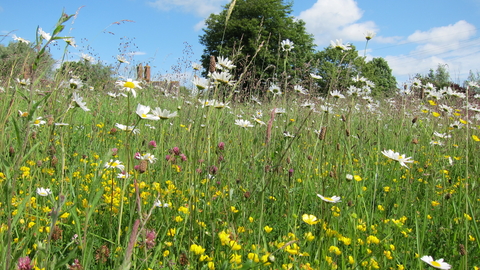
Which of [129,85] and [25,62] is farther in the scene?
[129,85]

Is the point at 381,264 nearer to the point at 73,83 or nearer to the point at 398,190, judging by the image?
the point at 398,190

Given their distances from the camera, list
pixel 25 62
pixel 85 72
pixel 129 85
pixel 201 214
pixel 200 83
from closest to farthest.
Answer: pixel 25 62 → pixel 129 85 → pixel 201 214 → pixel 200 83 → pixel 85 72

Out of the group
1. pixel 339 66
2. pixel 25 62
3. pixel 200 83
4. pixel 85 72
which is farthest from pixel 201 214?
pixel 85 72

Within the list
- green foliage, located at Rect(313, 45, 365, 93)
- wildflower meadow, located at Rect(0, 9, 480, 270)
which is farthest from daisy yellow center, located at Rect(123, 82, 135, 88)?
green foliage, located at Rect(313, 45, 365, 93)

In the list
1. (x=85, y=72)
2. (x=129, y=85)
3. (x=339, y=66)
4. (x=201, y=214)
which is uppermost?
(x=85, y=72)

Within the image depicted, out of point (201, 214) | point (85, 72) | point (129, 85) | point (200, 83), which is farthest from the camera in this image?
point (85, 72)

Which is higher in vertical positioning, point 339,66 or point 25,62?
point 339,66

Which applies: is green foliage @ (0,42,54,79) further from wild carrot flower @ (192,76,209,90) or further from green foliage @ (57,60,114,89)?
wild carrot flower @ (192,76,209,90)

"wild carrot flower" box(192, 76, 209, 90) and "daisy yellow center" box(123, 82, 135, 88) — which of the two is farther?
"wild carrot flower" box(192, 76, 209, 90)

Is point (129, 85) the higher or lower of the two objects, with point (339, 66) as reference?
lower

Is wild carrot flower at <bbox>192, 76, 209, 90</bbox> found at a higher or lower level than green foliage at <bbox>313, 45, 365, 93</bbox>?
lower

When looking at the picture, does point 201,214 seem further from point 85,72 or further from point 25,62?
point 85,72

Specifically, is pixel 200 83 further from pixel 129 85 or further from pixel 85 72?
pixel 85 72

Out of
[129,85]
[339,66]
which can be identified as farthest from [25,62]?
[339,66]
